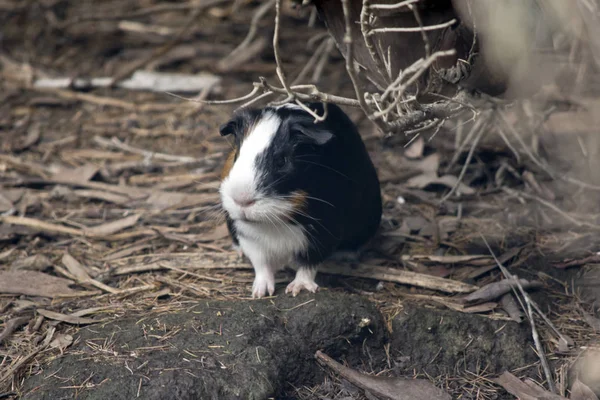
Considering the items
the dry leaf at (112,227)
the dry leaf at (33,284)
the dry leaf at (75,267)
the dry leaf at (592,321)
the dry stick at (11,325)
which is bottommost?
the dry leaf at (112,227)

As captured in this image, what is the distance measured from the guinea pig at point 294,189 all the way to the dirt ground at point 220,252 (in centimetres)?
26

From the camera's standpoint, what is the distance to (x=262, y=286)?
4117 millimetres

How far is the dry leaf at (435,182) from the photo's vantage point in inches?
215

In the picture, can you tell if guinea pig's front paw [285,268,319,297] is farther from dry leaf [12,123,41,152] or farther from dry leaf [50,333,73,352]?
dry leaf [12,123,41,152]

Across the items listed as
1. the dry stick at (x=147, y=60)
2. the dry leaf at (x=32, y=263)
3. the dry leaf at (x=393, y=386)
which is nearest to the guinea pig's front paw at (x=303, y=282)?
the dry leaf at (x=393, y=386)

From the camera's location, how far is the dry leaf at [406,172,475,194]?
546 cm

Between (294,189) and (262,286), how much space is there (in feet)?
2.35

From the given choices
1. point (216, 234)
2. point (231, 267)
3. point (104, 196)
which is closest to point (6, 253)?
point (104, 196)

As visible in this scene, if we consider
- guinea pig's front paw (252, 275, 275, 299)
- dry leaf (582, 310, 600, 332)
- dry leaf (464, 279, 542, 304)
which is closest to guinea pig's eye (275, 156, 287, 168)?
guinea pig's front paw (252, 275, 275, 299)

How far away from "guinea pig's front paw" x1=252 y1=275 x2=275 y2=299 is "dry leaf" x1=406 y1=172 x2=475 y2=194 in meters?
1.93

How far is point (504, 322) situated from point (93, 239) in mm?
2986

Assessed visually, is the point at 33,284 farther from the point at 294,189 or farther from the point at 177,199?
the point at 294,189

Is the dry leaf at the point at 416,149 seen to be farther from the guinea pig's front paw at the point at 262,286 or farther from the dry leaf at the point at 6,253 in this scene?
the dry leaf at the point at 6,253

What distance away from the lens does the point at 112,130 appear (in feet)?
21.4
